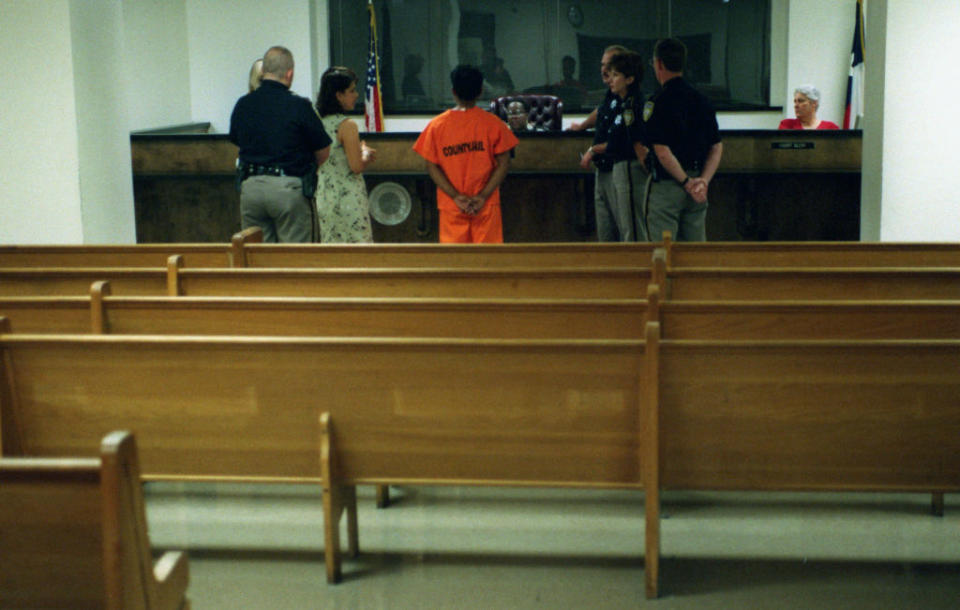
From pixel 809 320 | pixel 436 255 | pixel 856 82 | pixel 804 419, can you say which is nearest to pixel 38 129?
pixel 436 255

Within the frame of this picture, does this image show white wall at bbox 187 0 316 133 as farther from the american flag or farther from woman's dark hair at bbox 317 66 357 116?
woman's dark hair at bbox 317 66 357 116

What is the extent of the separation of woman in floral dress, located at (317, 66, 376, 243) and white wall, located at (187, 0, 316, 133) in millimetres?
5409

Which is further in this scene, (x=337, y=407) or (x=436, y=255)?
(x=436, y=255)

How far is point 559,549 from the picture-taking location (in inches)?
110

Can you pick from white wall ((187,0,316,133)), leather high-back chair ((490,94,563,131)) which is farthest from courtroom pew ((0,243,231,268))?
white wall ((187,0,316,133))

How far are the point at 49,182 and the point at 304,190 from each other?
4.55 feet

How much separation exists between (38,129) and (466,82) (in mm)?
2165

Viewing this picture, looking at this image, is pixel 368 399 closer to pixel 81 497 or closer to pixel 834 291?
pixel 81 497

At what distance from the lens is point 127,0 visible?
8984mm

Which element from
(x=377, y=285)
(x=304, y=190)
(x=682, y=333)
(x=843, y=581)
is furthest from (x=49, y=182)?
(x=843, y=581)

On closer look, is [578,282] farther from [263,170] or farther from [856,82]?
[856,82]

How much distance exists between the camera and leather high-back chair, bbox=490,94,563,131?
884 centimetres

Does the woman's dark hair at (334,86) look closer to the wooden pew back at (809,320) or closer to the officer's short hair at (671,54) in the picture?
the officer's short hair at (671,54)

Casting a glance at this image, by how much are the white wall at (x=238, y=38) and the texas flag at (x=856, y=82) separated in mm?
5004
